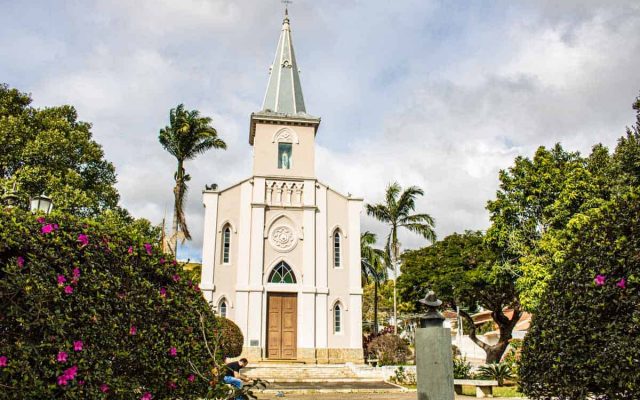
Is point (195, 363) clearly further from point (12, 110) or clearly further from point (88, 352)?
point (12, 110)

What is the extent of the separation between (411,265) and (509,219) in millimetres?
8231

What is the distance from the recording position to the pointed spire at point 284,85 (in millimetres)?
27312

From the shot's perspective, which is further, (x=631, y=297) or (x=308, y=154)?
(x=308, y=154)

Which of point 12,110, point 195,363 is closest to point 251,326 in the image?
point 12,110

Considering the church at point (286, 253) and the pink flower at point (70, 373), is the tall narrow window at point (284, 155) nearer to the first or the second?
the church at point (286, 253)

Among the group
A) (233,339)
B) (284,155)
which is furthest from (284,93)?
(233,339)

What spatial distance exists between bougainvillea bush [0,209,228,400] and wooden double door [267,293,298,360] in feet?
58.2

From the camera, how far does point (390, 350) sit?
903 inches

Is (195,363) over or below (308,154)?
below

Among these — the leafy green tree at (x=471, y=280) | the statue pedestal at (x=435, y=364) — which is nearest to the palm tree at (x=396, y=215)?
the leafy green tree at (x=471, y=280)

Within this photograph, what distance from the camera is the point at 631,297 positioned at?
5.14m

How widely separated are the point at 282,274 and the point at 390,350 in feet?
20.1

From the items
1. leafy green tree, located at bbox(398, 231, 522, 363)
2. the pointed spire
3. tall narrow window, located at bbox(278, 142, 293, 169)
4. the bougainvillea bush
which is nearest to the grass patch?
leafy green tree, located at bbox(398, 231, 522, 363)

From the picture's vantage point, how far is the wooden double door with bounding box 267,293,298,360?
906 inches
